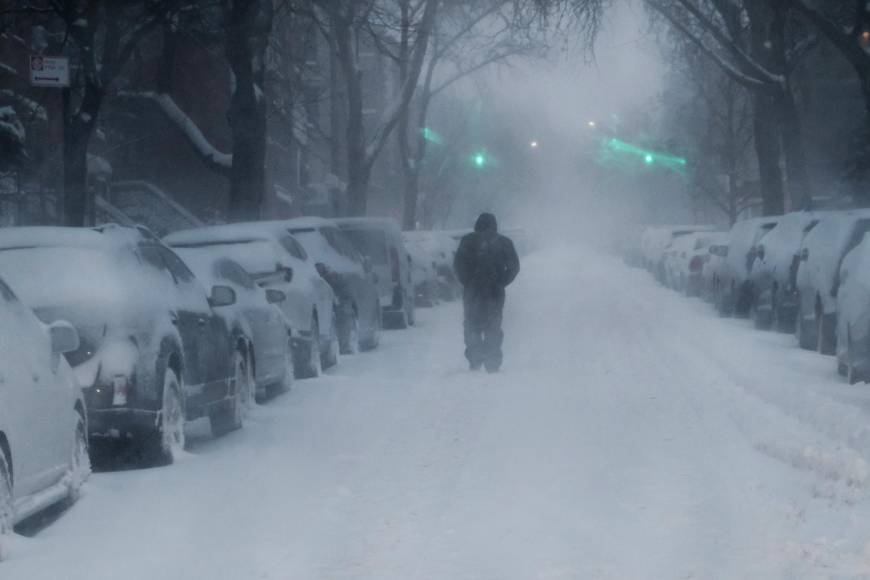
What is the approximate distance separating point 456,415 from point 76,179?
945 cm

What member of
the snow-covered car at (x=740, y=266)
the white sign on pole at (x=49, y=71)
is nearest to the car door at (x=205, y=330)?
the white sign on pole at (x=49, y=71)

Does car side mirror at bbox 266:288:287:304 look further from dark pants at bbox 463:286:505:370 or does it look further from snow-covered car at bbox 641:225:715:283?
snow-covered car at bbox 641:225:715:283

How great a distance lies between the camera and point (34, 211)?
3378cm

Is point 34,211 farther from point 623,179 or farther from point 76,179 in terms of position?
point 623,179

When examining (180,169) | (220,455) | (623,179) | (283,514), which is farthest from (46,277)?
(623,179)

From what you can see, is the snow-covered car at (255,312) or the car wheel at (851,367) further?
→ the car wheel at (851,367)

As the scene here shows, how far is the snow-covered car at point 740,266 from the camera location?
28859 mm

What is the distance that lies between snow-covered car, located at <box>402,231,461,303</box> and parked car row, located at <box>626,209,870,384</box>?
598 cm

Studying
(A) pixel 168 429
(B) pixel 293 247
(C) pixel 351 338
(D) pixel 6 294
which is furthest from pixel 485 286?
(D) pixel 6 294

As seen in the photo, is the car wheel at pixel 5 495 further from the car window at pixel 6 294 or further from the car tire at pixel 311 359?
the car tire at pixel 311 359

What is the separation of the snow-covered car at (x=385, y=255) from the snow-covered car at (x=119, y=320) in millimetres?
13581

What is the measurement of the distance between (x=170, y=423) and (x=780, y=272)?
15.3 meters

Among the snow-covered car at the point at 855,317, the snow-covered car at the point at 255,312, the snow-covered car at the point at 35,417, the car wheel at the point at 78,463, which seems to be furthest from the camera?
the snow-covered car at the point at 855,317

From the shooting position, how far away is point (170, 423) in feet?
38.8
